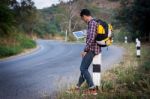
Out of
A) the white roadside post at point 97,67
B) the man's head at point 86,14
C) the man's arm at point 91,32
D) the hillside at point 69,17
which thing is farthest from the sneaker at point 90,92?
the hillside at point 69,17

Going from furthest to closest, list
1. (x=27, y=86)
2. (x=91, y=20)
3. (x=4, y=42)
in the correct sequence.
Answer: (x=4, y=42) → (x=27, y=86) → (x=91, y=20)

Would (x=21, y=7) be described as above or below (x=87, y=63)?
above

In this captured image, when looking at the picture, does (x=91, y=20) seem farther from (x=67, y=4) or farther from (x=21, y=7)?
(x=67, y=4)

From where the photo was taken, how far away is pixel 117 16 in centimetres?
3731

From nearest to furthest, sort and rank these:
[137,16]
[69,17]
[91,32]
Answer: [91,32] < [137,16] < [69,17]

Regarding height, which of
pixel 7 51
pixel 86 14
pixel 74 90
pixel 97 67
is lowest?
pixel 7 51

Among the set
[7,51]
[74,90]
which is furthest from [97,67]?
[7,51]

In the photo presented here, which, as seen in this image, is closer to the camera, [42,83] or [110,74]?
[42,83]

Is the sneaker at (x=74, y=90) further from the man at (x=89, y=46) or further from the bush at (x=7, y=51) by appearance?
the bush at (x=7, y=51)

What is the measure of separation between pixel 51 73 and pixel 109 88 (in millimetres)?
4524

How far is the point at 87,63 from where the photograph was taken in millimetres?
9031

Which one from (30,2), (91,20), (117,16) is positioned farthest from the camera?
(30,2)

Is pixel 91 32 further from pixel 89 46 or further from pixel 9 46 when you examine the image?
pixel 9 46

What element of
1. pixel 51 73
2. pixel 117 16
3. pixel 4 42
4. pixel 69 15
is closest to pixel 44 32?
pixel 69 15
